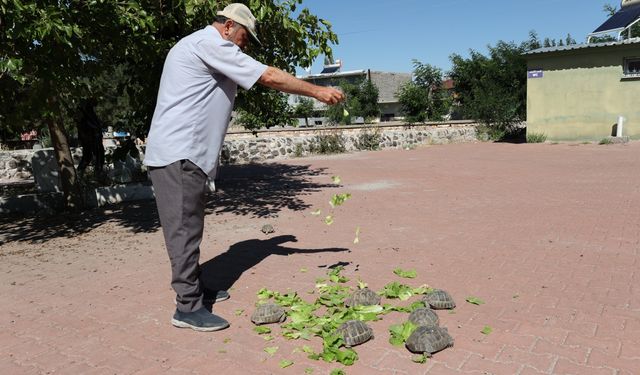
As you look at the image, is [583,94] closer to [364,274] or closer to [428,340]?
[364,274]

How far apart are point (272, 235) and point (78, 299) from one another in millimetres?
2859

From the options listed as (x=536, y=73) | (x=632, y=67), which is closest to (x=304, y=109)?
(x=536, y=73)

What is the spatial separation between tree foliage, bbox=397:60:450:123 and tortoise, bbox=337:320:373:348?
106 feet

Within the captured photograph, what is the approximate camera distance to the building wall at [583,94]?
21031 millimetres

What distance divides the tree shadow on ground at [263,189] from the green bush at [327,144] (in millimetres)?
4704

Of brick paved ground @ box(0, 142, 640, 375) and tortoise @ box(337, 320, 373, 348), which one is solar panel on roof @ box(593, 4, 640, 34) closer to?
brick paved ground @ box(0, 142, 640, 375)

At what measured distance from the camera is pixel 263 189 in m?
11.4

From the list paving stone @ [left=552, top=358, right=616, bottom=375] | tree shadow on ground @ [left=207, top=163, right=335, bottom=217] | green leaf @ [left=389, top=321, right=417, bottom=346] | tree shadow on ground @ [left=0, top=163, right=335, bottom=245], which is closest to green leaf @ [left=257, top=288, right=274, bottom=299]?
green leaf @ [left=389, top=321, right=417, bottom=346]

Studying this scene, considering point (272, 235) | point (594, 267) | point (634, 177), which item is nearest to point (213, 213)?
point (272, 235)

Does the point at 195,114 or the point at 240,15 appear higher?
the point at 240,15

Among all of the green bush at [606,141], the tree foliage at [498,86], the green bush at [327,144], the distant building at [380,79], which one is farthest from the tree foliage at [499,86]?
the distant building at [380,79]

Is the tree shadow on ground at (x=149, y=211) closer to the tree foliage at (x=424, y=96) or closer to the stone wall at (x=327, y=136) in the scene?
the stone wall at (x=327, y=136)

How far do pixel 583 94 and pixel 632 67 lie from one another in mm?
2084

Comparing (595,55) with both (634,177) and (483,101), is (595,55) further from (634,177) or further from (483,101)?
(634,177)
